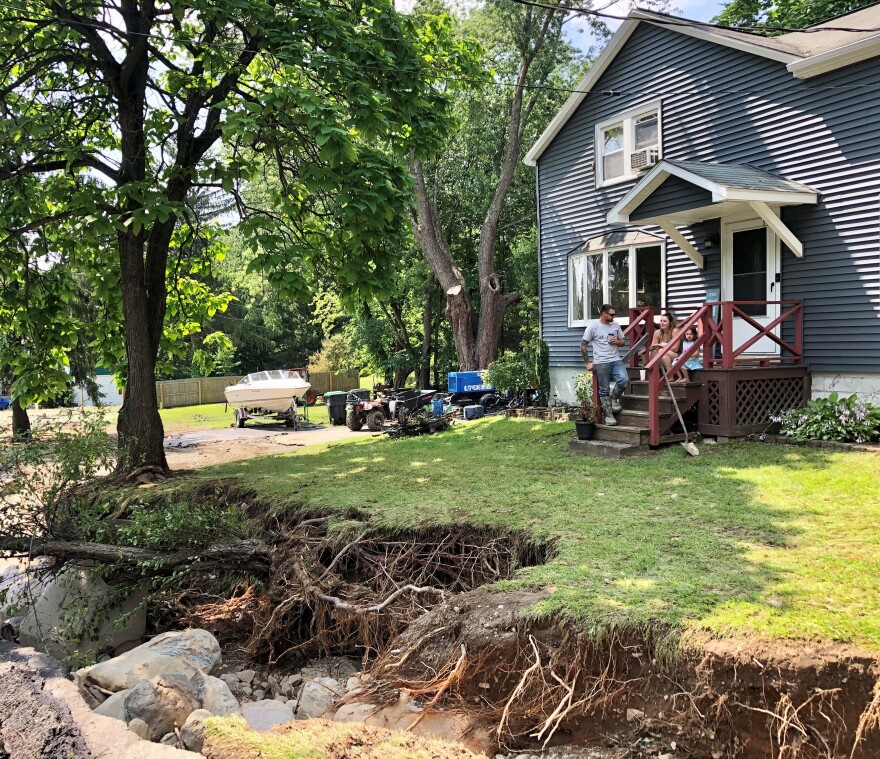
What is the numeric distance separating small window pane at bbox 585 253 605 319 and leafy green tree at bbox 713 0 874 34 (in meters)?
7.34

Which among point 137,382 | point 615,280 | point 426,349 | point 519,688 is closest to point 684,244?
point 615,280

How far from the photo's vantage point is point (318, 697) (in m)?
5.30

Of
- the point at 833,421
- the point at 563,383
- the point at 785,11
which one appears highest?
the point at 785,11

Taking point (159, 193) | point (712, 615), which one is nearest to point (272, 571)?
point (712, 615)

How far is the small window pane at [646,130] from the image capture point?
1402 cm

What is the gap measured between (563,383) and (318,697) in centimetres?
1160

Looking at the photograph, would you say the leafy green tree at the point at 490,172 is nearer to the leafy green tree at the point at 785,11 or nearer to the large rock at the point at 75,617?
the leafy green tree at the point at 785,11

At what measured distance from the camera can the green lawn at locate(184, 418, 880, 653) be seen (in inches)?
178

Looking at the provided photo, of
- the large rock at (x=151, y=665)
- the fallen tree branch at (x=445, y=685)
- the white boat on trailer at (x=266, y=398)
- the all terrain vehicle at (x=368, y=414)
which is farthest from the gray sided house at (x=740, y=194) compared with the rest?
the white boat on trailer at (x=266, y=398)

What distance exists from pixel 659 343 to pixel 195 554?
24.8 feet

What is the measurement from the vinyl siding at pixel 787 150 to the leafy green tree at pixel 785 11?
17.6ft

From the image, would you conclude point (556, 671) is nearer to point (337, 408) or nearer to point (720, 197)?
point (720, 197)

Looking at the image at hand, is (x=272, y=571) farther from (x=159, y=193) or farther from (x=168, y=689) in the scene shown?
(x=159, y=193)

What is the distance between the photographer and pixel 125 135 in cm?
1045
